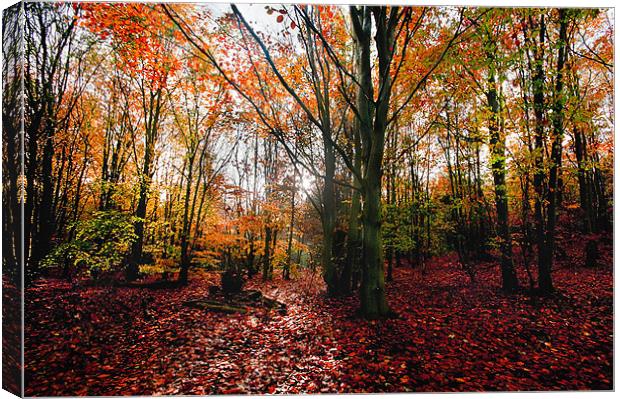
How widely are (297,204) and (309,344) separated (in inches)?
61.4

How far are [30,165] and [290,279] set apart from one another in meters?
2.82

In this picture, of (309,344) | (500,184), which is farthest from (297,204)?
(500,184)

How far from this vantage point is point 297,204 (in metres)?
3.29

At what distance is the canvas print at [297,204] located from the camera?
7.95 feet

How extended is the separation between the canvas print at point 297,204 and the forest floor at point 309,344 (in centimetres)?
2

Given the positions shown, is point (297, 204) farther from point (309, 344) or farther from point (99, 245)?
point (99, 245)

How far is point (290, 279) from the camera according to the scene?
3.12 m

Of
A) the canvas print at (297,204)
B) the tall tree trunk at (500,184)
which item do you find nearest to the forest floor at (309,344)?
the canvas print at (297,204)

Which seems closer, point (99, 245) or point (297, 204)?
point (99, 245)

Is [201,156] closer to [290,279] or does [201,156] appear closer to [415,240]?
[290,279]

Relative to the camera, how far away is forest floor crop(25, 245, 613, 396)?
2.32 m

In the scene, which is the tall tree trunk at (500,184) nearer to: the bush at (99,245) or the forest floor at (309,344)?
the forest floor at (309,344)

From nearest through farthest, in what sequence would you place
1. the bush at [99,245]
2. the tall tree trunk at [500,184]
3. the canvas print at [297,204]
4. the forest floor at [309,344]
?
1. the forest floor at [309,344]
2. the canvas print at [297,204]
3. the bush at [99,245]
4. the tall tree trunk at [500,184]

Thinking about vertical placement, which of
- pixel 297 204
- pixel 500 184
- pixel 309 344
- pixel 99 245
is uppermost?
pixel 500 184
